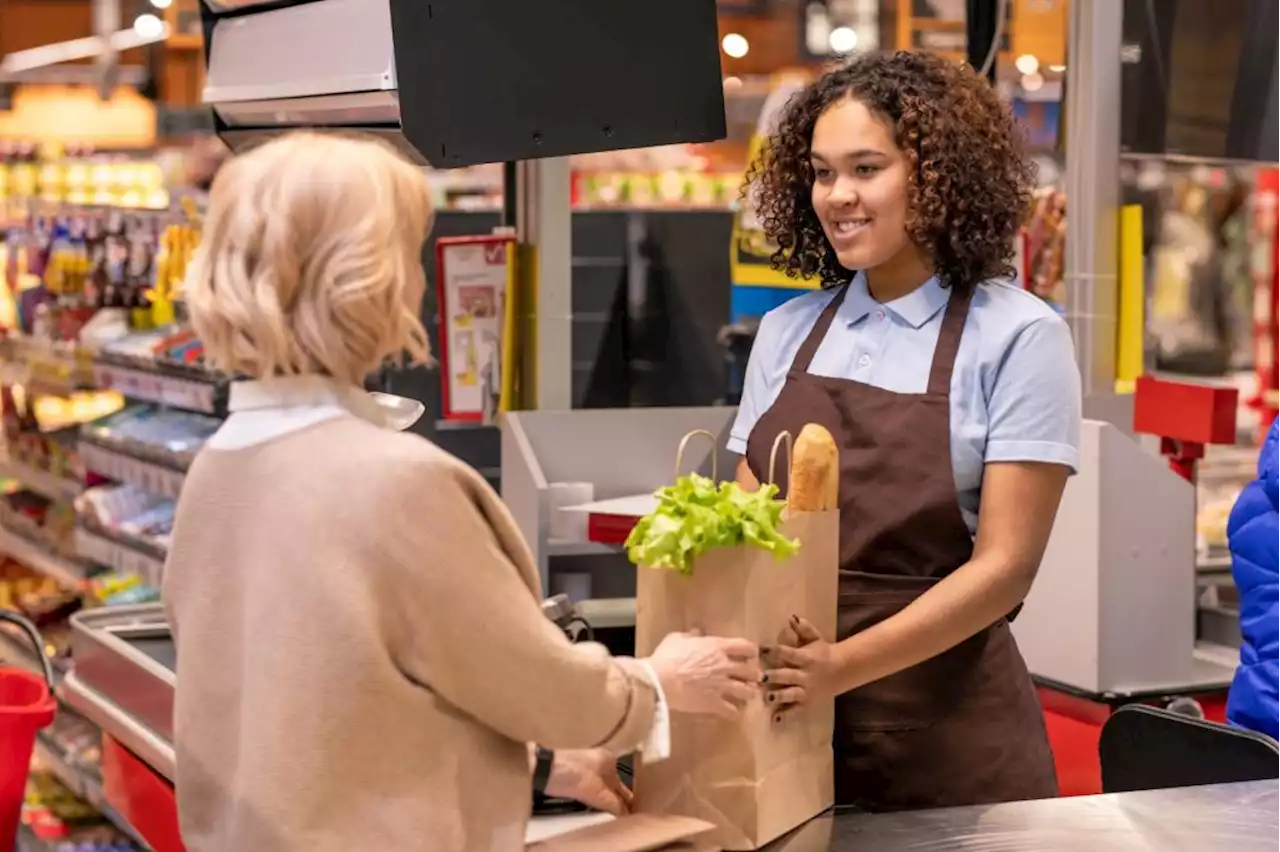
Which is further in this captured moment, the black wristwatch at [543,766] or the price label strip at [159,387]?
the price label strip at [159,387]

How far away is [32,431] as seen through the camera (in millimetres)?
6926

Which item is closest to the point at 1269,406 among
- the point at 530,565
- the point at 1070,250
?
the point at 1070,250

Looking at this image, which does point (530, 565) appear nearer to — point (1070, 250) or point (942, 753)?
point (942, 753)

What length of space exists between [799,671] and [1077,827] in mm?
369

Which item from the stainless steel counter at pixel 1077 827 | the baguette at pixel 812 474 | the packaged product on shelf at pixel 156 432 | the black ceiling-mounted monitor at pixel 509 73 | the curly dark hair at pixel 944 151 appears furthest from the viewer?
the packaged product on shelf at pixel 156 432

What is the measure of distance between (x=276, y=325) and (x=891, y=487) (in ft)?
3.18

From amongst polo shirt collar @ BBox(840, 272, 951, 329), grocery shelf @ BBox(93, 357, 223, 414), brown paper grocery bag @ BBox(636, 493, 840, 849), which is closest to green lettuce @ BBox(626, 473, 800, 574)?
brown paper grocery bag @ BBox(636, 493, 840, 849)

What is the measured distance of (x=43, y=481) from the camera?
675 cm

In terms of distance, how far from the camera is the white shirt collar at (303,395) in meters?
1.82

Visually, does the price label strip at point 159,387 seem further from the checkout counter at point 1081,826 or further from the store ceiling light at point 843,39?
the store ceiling light at point 843,39

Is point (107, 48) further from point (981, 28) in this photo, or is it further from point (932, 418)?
point (932, 418)

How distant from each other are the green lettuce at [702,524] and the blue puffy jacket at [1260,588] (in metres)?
1.03

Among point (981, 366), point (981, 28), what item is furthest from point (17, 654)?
point (981, 366)

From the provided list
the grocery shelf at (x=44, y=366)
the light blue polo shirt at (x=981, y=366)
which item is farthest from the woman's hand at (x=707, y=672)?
the grocery shelf at (x=44, y=366)
